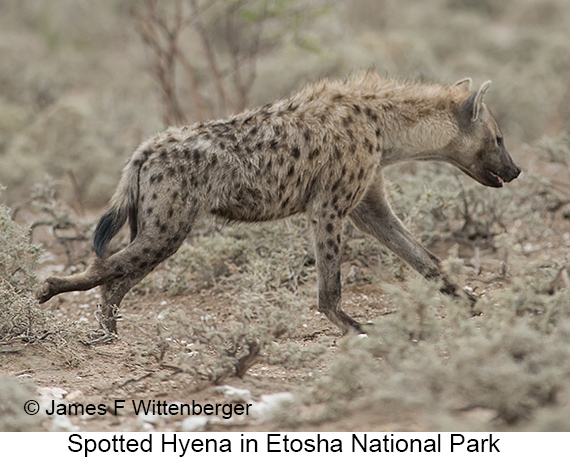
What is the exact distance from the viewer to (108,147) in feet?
31.3

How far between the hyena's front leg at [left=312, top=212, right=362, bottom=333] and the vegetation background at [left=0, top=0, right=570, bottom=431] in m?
0.18

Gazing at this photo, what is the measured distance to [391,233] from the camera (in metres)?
5.11

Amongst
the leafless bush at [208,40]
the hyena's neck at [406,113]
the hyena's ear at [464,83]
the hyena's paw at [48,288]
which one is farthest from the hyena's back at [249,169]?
the leafless bush at [208,40]

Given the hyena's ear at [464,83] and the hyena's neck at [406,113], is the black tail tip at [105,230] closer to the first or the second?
the hyena's neck at [406,113]

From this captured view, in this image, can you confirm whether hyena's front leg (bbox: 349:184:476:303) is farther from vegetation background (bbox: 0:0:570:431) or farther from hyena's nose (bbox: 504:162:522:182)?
hyena's nose (bbox: 504:162:522:182)

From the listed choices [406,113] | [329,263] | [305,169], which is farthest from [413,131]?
[329,263]

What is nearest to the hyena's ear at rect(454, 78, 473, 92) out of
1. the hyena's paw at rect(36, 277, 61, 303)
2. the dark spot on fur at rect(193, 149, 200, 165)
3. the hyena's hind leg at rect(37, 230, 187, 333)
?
the dark spot on fur at rect(193, 149, 200, 165)

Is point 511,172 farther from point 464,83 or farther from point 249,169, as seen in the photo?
point 249,169

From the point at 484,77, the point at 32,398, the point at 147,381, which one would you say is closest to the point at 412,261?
the point at 147,381

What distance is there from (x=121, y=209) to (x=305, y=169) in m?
1.10

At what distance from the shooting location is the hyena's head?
506cm
